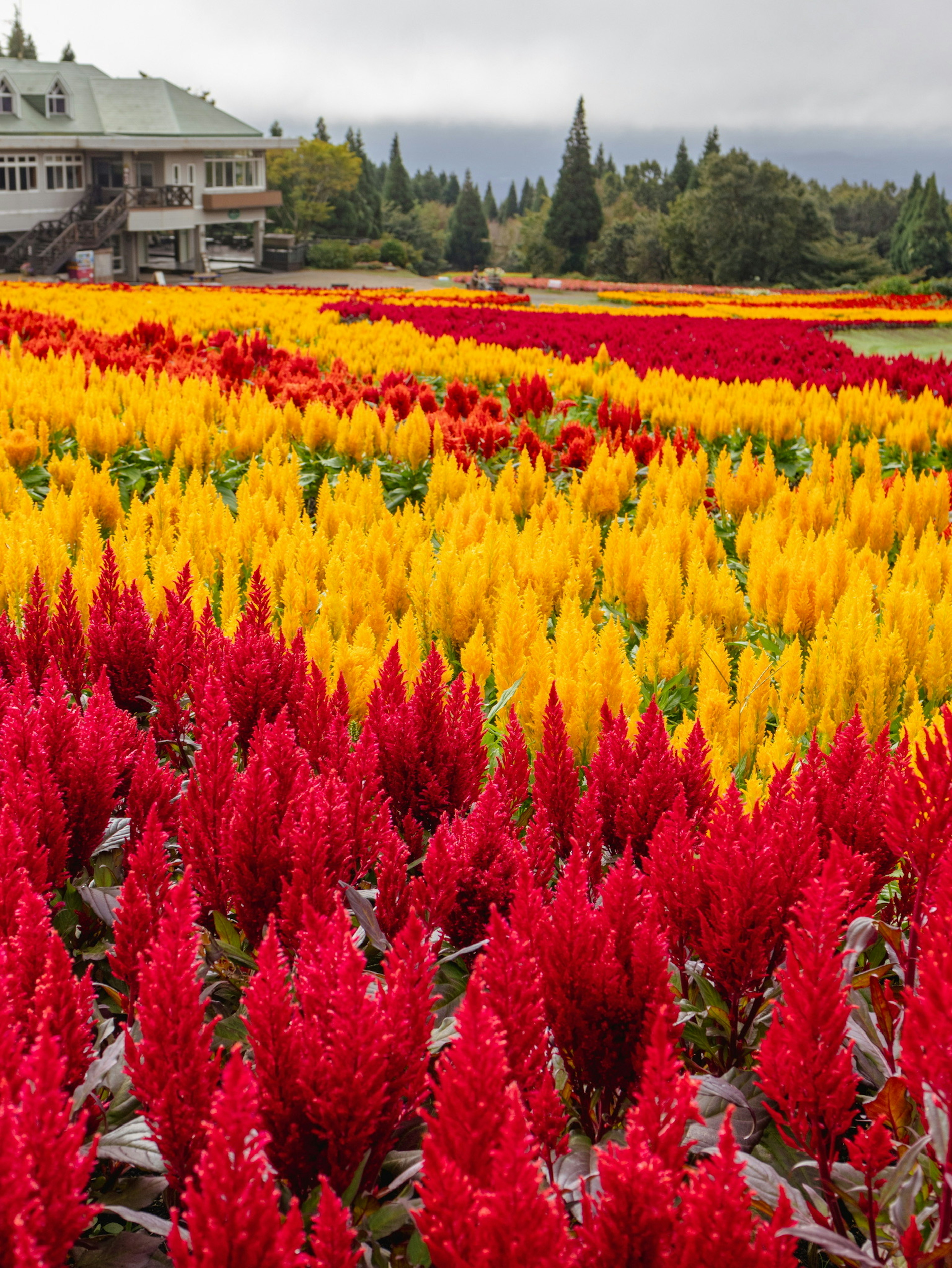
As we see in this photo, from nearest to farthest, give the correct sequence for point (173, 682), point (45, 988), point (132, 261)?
1. point (45, 988)
2. point (173, 682)
3. point (132, 261)

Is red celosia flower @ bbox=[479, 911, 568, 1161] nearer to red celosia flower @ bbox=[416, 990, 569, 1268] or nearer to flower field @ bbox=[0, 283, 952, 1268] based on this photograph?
flower field @ bbox=[0, 283, 952, 1268]

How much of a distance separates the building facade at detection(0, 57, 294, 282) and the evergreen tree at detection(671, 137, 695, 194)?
43.3m

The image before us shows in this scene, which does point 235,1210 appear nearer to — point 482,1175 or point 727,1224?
point 482,1175

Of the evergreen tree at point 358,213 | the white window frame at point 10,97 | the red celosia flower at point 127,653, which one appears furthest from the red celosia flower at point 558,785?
the evergreen tree at point 358,213

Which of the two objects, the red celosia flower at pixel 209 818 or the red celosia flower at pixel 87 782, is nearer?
the red celosia flower at pixel 209 818

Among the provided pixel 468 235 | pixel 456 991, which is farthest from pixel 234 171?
pixel 456 991

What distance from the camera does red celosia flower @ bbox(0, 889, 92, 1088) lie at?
1.24m

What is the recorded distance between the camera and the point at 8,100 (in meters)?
47.9

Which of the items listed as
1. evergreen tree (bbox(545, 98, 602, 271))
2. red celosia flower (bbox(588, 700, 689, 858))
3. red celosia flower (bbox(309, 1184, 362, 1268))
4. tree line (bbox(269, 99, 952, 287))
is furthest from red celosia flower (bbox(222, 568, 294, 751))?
evergreen tree (bbox(545, 98, 602, 271))

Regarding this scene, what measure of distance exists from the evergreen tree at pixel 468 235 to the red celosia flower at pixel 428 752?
83.6 metres

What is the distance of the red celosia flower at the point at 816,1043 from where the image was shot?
1068 mm

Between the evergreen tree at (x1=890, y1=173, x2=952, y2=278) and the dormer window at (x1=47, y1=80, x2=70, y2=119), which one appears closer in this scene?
the dormer window at (x1=47, y1=80, x2=70, y2=119)

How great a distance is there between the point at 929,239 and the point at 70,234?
49.4 m

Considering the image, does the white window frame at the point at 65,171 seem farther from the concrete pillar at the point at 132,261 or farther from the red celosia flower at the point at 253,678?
the red celosia flower at the point at 253,678
